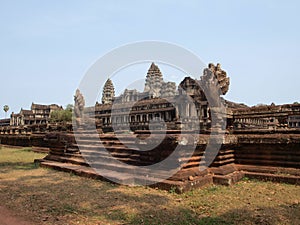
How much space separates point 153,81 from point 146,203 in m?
73.4

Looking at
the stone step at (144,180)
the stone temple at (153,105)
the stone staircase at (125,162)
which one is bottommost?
the stone step at (144,180)

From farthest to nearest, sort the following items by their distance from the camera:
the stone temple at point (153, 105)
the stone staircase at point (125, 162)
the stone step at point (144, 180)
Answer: the stone temple at point (153, 105) < the stone staircase at point (125, 162) < the stone step at point (144, 180)

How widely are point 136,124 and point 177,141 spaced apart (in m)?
35.6

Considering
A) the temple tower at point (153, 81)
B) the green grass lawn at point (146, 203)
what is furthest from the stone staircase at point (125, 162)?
the temple tower at point (153, 81)

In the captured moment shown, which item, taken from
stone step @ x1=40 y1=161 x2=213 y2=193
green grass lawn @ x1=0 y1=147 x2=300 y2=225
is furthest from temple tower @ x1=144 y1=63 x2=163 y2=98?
green grass lawn @ x1=0 y1=147 x2=300 y2=225

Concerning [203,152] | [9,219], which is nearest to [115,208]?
[9,219]

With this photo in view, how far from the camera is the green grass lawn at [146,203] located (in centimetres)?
472

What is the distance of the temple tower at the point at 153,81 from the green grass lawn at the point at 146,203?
66643 millimetres

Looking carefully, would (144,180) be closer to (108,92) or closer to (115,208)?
(115,208)

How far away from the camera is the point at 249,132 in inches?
345

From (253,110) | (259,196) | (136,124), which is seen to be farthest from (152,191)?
(136,124)

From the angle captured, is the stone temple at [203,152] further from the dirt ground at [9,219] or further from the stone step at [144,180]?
the dirt ground at [9,219]

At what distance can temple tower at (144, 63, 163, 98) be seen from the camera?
75300mm

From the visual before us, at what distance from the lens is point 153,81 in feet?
257
